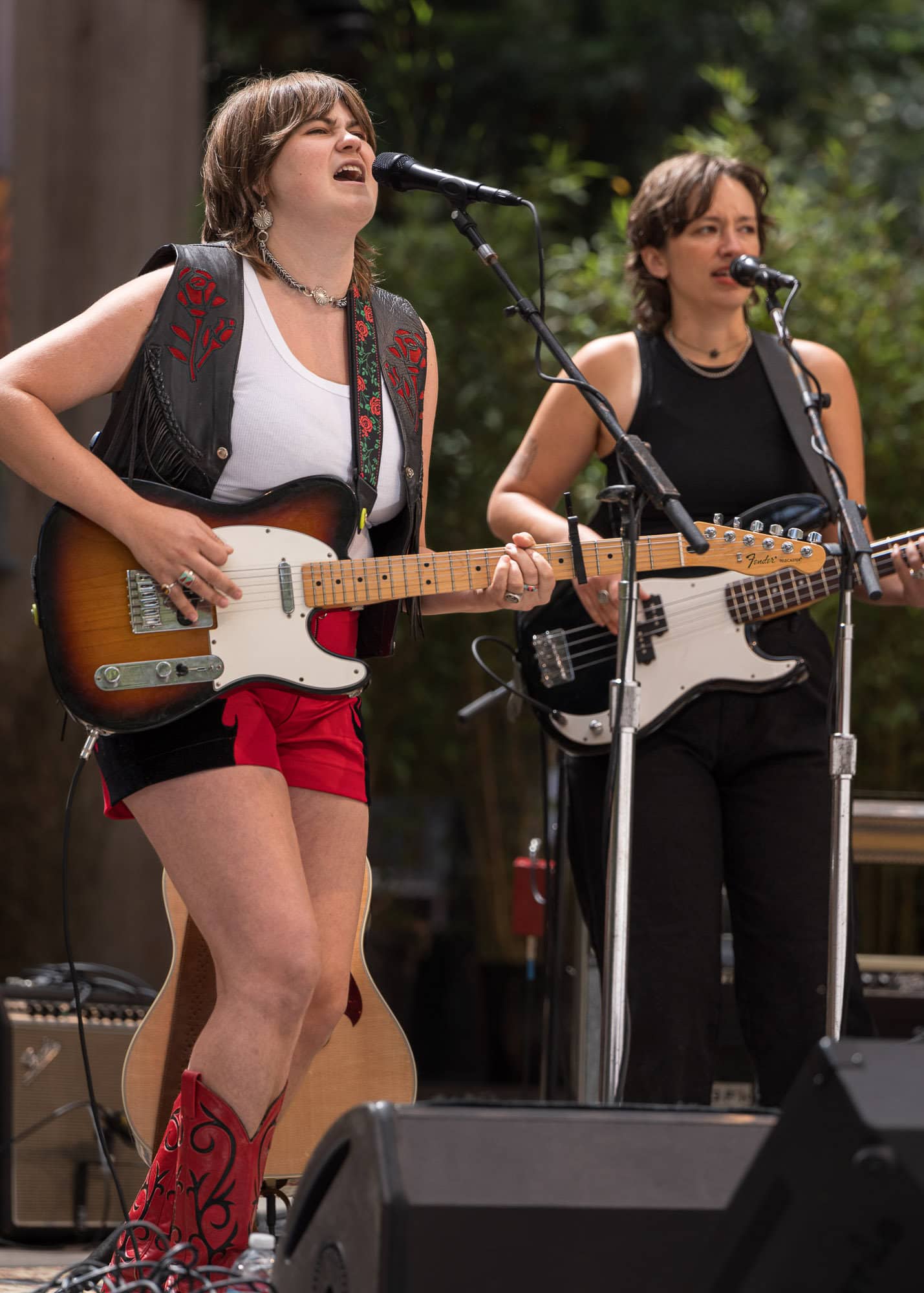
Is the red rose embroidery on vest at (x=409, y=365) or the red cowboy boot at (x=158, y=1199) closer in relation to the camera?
the red cowboy boot at (x=158, y=1199)

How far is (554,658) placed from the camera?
8.94 feet

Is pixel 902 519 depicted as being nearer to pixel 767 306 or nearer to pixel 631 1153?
pixel 767 306

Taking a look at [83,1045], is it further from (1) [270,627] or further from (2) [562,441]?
(2) [562,441]

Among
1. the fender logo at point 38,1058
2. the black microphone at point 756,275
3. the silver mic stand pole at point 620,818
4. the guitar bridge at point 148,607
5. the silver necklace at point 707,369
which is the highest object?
the black microphone at point 756,275

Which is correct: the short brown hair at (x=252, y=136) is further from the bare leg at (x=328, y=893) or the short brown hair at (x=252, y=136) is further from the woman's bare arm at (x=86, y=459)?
the bare leg at (x=328, y=893)

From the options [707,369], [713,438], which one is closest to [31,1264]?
[713,438]

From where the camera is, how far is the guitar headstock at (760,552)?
2410 millimetres

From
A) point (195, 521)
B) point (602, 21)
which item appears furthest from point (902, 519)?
point (602, 21)

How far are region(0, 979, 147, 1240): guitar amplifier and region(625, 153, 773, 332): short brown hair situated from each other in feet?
6.14

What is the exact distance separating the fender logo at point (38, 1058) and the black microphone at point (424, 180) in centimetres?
199

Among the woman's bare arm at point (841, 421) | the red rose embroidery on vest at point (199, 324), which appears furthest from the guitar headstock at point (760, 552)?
the red rose embroidery on vest at point (199, 324)

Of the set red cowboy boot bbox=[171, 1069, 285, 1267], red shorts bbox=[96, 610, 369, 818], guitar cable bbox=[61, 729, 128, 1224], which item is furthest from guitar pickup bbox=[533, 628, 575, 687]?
red cowboy boot bbox=[171, 1069, 285, 1267]

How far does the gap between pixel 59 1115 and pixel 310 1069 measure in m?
0.79

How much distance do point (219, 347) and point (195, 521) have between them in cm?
27
